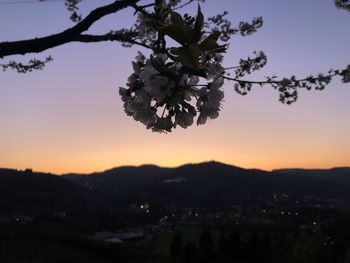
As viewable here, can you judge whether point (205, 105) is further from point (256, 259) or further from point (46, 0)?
point (256, 259)

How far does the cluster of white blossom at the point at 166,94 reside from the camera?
4.46 feet

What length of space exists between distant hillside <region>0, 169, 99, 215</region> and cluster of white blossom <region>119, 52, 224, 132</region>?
150 m

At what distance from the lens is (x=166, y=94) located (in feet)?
4.52

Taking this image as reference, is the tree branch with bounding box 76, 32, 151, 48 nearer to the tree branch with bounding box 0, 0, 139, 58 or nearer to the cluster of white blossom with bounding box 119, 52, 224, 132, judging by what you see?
the tree branch with bounding box 0, 0, 139, 58

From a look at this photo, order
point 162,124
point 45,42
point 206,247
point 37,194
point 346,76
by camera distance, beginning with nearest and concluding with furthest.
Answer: point 162,124, point 45,42, point 346,76, point 206,247, point 37,194

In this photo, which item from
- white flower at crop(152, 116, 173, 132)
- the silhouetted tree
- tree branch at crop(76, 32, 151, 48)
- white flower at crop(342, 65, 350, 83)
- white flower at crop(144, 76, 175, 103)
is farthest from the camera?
the silhouetted tree

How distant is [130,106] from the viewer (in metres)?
1.50

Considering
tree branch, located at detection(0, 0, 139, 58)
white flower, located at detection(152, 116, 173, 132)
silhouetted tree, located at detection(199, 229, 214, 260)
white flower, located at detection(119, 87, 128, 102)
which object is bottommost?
silhouetted tree, located at detection(199, 229, 214, 260)

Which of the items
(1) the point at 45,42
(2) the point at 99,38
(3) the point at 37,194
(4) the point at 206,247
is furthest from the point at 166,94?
(3) the point at 37,194

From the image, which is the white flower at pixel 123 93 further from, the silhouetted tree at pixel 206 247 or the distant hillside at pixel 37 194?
the distant hillside at pixel 37 194

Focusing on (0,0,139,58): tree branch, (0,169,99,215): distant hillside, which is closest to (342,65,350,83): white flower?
(0,0,139,58): tree branch

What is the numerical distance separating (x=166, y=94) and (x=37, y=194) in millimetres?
174517

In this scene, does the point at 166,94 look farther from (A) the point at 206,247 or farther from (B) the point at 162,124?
(A) the point at 206,247

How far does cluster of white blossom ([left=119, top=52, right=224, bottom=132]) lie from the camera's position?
1358 mm
